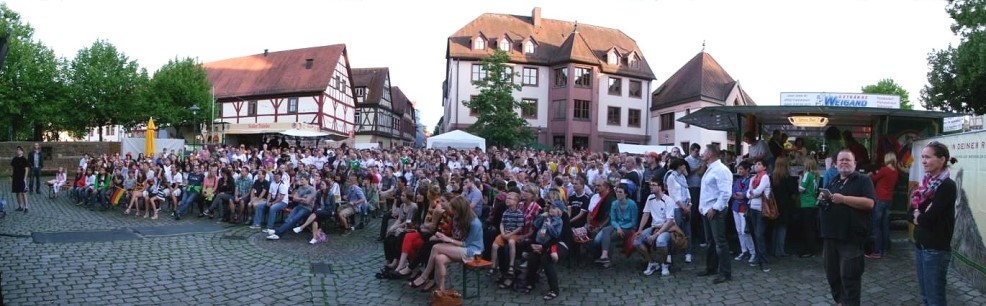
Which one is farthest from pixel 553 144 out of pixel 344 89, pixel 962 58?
pixel 962 58

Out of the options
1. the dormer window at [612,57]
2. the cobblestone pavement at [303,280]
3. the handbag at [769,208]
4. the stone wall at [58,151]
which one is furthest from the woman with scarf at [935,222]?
the dormer window at [612,57]

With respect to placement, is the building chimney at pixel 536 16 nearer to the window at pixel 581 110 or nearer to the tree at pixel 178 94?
the window at pixel 581 110

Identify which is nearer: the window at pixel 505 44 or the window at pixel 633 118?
the window at pixel 505 44

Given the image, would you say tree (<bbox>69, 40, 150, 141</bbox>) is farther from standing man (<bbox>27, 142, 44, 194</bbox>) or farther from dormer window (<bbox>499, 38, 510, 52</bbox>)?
dormer window (<bbox>499, 38, 510, 52</bbox>)

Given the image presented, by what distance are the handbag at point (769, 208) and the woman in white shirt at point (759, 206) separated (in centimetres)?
4

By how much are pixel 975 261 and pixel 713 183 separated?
2.96m

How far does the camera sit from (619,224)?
8305 millimetres

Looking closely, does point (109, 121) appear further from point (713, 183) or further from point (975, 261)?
point (975, 261)

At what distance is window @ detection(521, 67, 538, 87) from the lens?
42.5 metres

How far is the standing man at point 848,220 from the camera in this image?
4961mm

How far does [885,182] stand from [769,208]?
1916 millimetres

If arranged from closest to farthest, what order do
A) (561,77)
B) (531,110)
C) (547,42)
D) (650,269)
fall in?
(650,269)
(531,110)
(561,77)
(547,42)

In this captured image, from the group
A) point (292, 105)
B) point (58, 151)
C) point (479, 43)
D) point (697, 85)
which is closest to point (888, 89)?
point (697, 85)

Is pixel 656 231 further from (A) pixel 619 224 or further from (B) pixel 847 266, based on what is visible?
(B) pixel 847 266
